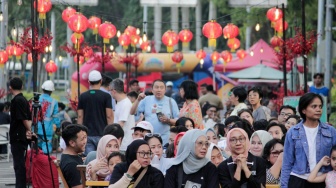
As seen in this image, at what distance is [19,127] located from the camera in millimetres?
17344

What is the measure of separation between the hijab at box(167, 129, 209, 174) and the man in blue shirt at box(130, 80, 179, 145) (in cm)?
599

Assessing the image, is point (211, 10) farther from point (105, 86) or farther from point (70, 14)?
point (105, 86)

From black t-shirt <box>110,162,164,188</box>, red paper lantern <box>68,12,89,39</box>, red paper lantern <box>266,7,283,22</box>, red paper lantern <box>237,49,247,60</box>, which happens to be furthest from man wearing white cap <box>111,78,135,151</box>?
red paper lantern <box>237,49,247,60</box>

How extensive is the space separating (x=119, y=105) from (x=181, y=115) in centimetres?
102

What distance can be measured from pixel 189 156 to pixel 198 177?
0.79 ft

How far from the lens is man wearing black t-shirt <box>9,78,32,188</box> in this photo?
679 inches

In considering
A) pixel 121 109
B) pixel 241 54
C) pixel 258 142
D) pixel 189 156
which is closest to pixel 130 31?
pixel 241 54

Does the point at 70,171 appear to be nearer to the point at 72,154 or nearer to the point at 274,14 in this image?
the point at 72,154

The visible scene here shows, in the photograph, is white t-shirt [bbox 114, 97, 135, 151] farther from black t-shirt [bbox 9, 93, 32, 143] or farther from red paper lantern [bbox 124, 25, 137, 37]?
red paper lantern [bbox 124, 25, 137, 37]

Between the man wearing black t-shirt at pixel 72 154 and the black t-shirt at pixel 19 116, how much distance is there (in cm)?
400

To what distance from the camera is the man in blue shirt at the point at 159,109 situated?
18.0 m

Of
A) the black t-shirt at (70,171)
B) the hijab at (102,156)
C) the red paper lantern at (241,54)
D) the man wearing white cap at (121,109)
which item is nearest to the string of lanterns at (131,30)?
the red paper lantern at (241,54)

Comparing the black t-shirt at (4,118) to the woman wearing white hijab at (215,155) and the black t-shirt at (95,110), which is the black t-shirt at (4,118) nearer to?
the black t-shirt at (95,110)

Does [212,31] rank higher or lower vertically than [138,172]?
higher
